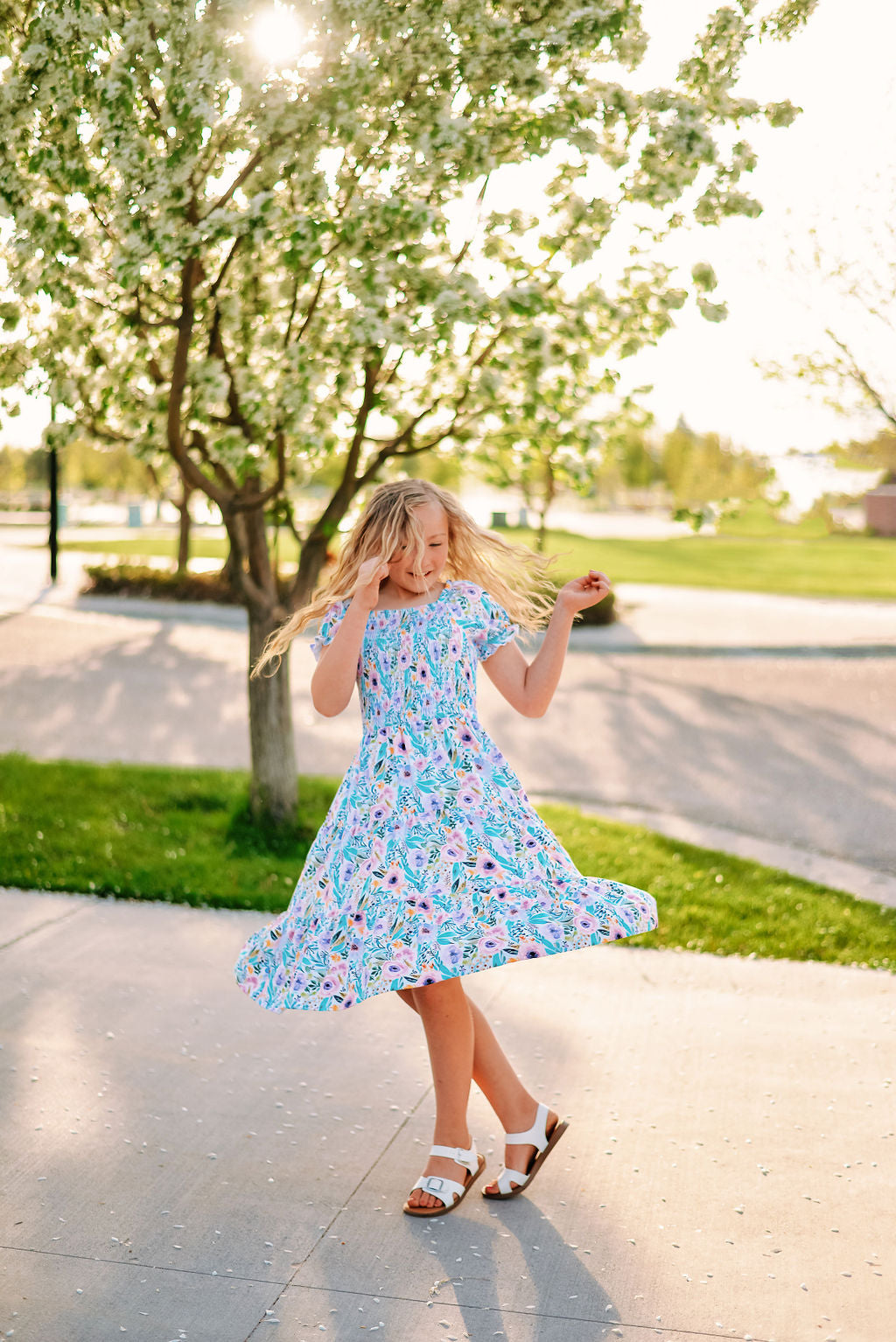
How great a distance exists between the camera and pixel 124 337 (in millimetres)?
6047

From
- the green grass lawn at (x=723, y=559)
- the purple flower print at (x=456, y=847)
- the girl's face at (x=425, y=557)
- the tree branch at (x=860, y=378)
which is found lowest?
the green grass lawn at (x=723, y=559)

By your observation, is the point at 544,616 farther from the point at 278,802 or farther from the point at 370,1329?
the point at 278,802

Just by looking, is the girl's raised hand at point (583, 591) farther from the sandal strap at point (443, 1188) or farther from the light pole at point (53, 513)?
the light pole at point (53, 513)

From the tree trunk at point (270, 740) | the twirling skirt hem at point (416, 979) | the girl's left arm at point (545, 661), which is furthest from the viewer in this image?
the tree trunk at point (270, 740)

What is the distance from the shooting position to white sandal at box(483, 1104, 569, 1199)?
3.19m

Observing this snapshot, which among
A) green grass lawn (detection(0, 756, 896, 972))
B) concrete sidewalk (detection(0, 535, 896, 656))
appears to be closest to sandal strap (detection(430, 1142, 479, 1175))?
green grass lawn (detection(0, 756, 896, 972))

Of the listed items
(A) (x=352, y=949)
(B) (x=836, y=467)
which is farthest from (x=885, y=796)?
(B) (x=836, y=467)

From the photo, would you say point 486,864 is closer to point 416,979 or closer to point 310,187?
point 416,979

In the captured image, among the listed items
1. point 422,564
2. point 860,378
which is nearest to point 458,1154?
point 422,564

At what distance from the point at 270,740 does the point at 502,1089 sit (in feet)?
11.6

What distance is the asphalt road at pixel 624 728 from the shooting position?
8203 millimetres

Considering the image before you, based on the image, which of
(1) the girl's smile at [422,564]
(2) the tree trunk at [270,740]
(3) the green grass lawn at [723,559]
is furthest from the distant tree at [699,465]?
(1) the girl's smile at [422,564]

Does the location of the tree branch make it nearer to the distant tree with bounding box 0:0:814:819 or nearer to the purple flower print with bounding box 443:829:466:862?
the distant tree with bounding box 0:0:814:819

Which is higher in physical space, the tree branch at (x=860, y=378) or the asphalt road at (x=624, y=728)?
the tree branch at (x=860, y=378)
